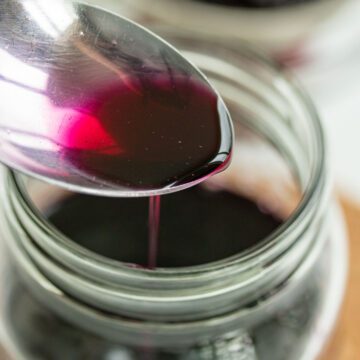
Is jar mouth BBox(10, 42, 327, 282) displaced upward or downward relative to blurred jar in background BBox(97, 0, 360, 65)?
upward

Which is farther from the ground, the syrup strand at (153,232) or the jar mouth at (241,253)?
the jar mouth at (241,253)

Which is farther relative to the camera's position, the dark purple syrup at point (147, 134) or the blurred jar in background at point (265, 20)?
the blurred jar in background at point (265, 20)

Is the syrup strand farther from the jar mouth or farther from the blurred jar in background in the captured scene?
the blurred jar in background

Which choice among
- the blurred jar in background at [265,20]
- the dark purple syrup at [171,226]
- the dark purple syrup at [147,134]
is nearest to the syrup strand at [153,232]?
the dark purple syrup at [171,226]

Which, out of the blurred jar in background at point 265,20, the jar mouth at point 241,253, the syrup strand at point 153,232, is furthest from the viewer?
the blurred jar in background at point 265,20

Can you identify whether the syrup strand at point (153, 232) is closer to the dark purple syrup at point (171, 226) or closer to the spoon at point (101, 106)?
the dark purple syrup at point (171, 226)

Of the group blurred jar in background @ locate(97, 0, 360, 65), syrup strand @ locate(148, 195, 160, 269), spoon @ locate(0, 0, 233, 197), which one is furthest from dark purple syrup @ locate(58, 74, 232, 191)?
blurred jar in background @ locate(97, 0, 360, 65)

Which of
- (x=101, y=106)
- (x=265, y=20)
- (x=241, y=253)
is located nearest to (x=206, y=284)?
(x=241, y=253)

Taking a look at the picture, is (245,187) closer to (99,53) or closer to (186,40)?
(186,40)
